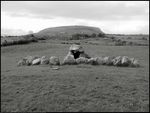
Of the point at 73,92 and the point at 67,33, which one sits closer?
the point at 73,92

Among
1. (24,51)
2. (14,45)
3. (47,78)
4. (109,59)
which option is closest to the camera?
(47,78)

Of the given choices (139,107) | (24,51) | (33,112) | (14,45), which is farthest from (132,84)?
(14,45)

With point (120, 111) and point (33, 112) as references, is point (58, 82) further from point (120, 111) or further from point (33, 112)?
point (120, 111)

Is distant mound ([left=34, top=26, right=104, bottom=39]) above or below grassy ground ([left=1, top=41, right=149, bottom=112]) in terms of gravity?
above

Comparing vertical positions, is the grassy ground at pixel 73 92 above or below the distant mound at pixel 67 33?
below

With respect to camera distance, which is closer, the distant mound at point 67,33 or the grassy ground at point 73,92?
the grassy ground at point 73,92

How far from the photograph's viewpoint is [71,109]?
8.82 metres

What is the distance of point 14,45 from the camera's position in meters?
40.4

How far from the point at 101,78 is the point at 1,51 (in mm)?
26348

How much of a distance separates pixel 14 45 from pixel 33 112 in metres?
32.9

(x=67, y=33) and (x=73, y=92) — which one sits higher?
(x=67, y=33)

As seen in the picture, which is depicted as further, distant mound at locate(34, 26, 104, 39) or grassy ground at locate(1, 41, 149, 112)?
distant mound at locate(34, 26, 104, 39)

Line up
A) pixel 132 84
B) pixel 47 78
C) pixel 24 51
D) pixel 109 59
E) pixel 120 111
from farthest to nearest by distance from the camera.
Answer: pixel 24 51
pixel 109 59
pixel 47 78
pixel 132 84
pixel 120 111

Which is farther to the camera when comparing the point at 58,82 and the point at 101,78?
the point at 101,78
